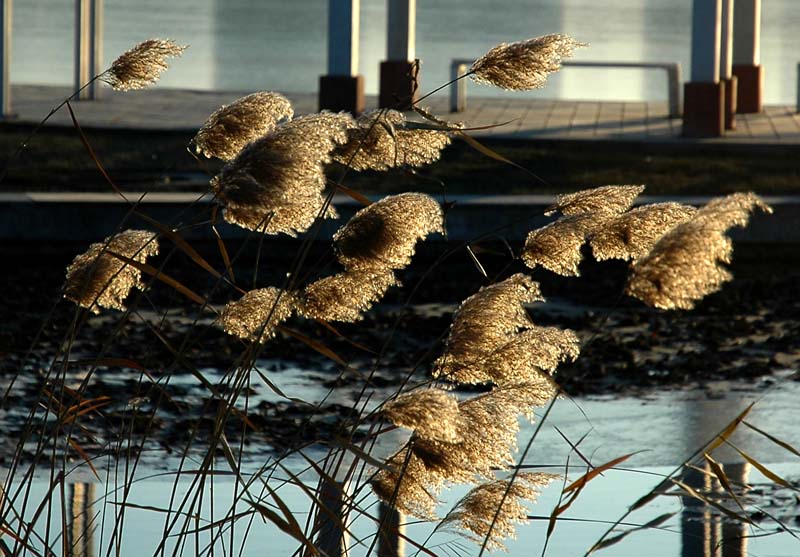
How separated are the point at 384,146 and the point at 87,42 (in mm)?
13084

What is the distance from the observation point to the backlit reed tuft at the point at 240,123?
2186mm

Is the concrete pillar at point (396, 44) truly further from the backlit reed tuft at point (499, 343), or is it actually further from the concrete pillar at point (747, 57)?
the backlit reed tuft at point (499, 343)

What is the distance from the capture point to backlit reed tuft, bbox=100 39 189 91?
231 centimetres

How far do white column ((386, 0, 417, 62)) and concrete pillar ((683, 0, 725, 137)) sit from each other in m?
2.53

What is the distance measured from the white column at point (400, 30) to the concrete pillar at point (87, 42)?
9.63ft

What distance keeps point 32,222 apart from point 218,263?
111 cm

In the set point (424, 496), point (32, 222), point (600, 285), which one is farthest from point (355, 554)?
point (32, 222)

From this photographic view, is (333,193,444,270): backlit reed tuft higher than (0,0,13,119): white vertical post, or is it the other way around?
(0,0,13,119): white vertical post

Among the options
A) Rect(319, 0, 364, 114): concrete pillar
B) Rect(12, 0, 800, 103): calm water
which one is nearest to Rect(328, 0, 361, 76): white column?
Rect(319, 0, 364, 114): concrete pillar

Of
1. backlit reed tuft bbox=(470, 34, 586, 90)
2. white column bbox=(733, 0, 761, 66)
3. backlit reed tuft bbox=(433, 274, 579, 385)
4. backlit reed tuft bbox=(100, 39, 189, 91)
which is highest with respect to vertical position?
white column bbox=(733, 0, 761, 66)

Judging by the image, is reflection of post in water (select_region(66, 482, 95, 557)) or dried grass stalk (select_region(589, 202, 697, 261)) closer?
dried grass stalk (select_region(589, 202, 697, 261))

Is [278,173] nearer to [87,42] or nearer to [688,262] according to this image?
[688,262]

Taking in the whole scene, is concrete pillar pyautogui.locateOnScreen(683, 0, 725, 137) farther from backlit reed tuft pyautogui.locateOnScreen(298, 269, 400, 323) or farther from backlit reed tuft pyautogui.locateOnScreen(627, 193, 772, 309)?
backlit reed tuft pyautogui.locateOnScreen(627, 193, 772, 309)

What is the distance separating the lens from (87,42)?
14812 mm
